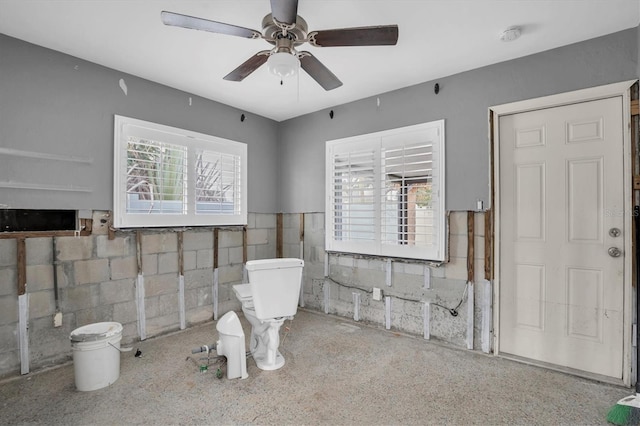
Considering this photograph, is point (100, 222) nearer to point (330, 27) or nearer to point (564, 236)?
point (330, 27)

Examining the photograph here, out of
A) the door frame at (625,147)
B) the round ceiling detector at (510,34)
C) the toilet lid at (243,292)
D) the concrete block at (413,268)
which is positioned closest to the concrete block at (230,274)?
the toilet lid at (243,292)

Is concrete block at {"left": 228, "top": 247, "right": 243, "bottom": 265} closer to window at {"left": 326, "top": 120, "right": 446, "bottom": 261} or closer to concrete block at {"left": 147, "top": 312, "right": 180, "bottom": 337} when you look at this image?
concrete block at {"left": 147, "top": 312, "right": 180, "bottom": 337}

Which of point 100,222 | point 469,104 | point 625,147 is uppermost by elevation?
point 469,104

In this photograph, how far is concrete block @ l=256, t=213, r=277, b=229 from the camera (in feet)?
14.1

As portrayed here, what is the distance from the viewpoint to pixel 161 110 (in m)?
3.30

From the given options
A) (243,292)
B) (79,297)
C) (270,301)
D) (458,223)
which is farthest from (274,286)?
(458,223)

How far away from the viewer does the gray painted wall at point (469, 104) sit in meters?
2.40

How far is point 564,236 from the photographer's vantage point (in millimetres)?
2570

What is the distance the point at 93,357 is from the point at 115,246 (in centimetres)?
104

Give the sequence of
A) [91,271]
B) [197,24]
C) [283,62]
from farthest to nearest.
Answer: [91,271] → [283,62] → [197,24]

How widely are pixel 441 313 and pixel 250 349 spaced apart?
1.84 metres

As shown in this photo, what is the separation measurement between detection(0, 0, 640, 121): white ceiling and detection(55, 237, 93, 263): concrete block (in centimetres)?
156

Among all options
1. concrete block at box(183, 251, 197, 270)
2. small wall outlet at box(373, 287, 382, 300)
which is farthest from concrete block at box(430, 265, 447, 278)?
concrete block at box(183, 251, 197, 270)

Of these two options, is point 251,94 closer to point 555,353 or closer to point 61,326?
point 61,326
